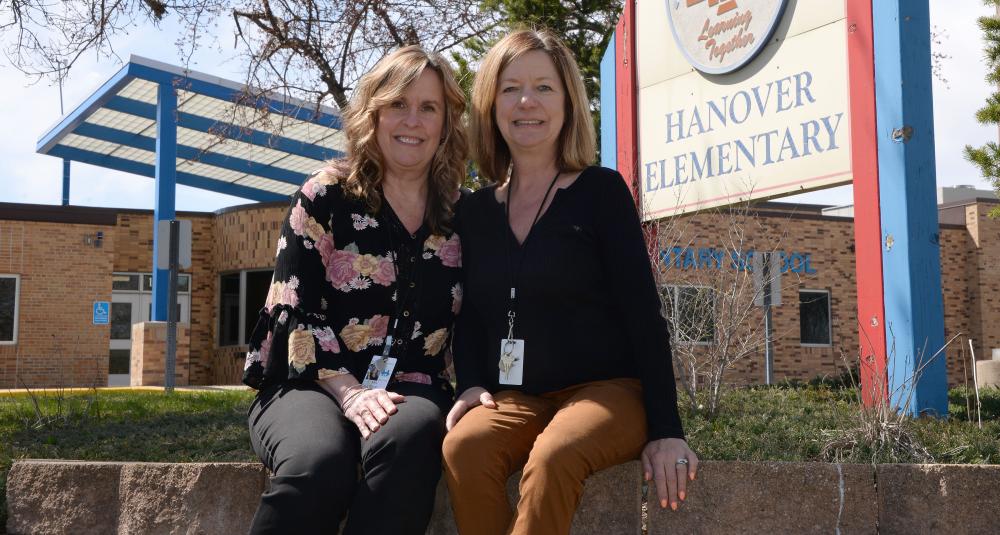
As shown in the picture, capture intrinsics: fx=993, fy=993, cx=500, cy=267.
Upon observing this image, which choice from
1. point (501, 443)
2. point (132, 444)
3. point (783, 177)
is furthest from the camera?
point (783, 177)

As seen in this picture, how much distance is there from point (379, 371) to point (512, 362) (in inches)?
18.3

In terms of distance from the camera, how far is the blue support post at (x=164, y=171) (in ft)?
64.3

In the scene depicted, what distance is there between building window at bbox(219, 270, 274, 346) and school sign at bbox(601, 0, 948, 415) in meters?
15.4

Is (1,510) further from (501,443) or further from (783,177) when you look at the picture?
(783,177)

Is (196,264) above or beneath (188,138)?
beneath

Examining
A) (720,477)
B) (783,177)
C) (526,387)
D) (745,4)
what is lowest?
(720,477)

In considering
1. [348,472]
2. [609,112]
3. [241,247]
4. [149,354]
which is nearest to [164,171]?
[241,247]

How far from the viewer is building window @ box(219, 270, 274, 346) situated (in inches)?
856

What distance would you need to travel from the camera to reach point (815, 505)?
10.9ft

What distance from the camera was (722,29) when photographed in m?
6.47

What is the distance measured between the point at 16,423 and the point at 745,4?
209 inches

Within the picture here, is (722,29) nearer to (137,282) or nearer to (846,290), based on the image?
(846,290)

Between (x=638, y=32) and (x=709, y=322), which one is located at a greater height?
(x=638, y=32)

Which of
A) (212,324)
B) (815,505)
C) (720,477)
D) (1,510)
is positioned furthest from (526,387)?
(212,324)
